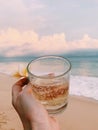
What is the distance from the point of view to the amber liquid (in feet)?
1.99

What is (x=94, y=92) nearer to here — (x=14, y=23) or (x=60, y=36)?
(x=60, y=36)

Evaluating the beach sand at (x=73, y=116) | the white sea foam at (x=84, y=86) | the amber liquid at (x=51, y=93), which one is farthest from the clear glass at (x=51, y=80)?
the white sea foam at (x=84, y=86)

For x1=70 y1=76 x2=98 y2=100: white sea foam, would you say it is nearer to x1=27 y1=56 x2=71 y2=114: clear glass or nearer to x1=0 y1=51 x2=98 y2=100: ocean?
x1=0 y1=51 x2=98 y2=100: ocean

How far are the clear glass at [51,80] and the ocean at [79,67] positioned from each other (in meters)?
0.77

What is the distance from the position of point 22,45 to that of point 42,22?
7.9 inches

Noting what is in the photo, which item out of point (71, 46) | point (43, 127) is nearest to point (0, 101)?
point (43, 127)

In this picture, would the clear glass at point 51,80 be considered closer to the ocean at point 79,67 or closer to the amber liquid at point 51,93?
the amber liquid at point 51,93

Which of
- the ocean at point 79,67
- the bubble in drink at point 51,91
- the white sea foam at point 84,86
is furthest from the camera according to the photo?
the ocean at point 79,67

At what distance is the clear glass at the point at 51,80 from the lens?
61 centimetres

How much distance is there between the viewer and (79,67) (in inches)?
72.8

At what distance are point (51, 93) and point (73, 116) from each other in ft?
1.87

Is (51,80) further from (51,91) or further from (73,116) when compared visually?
(73,116)

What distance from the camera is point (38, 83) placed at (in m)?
0.61

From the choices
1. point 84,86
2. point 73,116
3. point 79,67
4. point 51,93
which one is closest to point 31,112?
point 51,93
